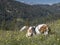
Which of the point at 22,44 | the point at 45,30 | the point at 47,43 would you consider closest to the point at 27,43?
the point at 22,44

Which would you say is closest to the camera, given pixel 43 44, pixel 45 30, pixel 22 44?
pixel 43 44

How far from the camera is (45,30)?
42.8 ft

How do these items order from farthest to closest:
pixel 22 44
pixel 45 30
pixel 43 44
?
pixel 45 30 → pixel 22 44 → pixel 43 44

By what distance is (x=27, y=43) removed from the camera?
956 cm

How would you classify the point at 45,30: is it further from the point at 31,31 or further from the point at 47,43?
the point at 47,43

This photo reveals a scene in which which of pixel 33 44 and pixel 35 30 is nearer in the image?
pixel 33 44

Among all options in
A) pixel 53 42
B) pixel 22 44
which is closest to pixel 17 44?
pixel 22 44

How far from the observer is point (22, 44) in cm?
938

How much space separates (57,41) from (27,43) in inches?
52.3

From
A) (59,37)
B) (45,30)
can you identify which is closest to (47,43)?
(59,37)

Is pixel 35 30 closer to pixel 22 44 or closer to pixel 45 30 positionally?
pixel 45 30

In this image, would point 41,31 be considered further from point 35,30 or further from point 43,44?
point 43,44

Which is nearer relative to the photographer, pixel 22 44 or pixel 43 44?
pixel 43 44

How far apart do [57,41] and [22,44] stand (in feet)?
4.67
